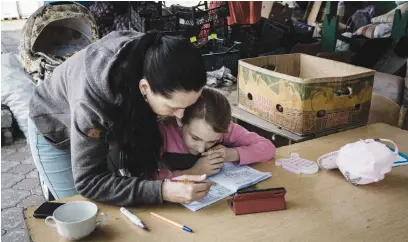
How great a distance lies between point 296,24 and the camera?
15.4ft

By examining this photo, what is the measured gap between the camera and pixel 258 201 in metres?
1.23

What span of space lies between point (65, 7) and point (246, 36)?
1981 mm

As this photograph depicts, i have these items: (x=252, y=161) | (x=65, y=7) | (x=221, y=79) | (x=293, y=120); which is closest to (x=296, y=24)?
(x=221, y=79)

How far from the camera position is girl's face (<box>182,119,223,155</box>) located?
1.46 meters

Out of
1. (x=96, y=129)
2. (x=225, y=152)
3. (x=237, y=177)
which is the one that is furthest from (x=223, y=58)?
(x=96, y=129)

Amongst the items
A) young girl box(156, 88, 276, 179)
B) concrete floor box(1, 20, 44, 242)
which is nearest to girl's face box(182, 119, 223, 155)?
young girl box(156, 88, 276, 179)

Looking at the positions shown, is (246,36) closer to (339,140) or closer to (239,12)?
(239,12)

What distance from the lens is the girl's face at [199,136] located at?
57.6 inches

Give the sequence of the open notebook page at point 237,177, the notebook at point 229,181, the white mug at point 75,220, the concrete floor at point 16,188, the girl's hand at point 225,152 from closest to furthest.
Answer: the white mug at point 75,220, the notebook at point 229,181, the open notebook page at point 237,177, the girl's hand at point 225,152, the concrete floor at point 16,188

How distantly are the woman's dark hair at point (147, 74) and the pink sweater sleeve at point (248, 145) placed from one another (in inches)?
17.3

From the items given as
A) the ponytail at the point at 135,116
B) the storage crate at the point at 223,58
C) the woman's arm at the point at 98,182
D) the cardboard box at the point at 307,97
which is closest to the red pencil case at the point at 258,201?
the woman's arm at the point at 98,182

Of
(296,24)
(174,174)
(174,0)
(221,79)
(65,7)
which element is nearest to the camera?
(174,174)

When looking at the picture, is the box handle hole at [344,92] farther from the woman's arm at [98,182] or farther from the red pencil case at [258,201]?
the woman's arm at [98,182]

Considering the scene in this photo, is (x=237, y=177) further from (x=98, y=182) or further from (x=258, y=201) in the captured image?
(x=98, y=182)
